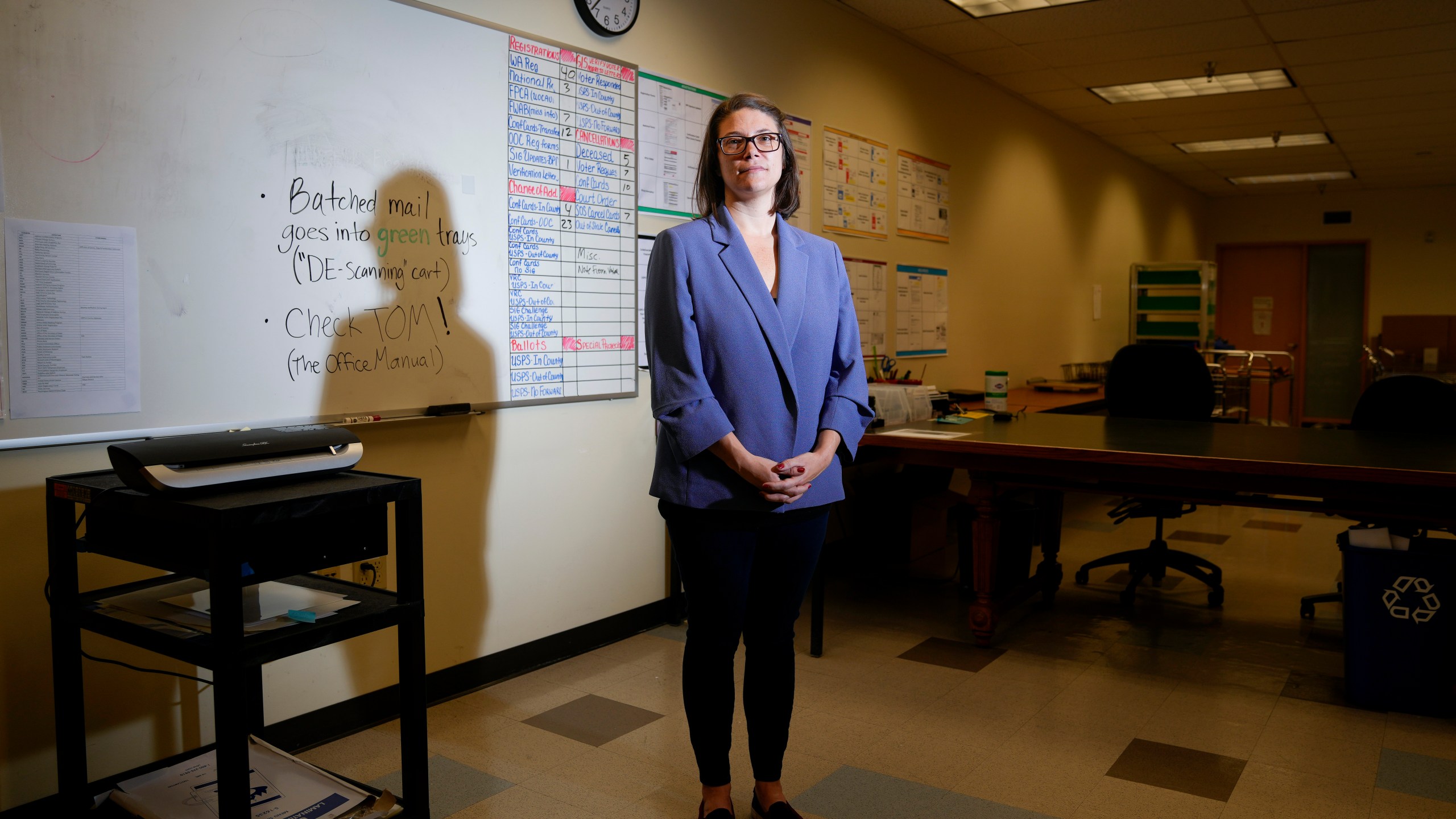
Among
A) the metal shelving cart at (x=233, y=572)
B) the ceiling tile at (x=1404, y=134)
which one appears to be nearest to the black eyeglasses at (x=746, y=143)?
the metal shelving cart at (x=233, y=572)

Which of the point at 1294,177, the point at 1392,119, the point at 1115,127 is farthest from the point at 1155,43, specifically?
the point at 1294,177

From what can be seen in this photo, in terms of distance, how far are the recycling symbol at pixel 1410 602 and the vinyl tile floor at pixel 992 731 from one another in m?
0.28

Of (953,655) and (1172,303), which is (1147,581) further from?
(1172,303)

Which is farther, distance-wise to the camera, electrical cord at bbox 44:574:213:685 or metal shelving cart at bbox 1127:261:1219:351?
metal shelving cart at bbox 1127:261:1219:351

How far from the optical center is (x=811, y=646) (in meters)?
3.25

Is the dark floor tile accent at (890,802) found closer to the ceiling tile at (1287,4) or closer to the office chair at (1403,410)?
the office chair at (1403,410)

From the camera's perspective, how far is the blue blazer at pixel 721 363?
1766 mm

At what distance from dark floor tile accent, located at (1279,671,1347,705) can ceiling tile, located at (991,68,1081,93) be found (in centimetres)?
365

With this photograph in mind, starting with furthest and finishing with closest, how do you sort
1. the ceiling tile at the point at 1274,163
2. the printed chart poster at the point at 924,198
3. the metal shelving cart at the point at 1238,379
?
the ceiling tile at the point at 1274,163
the metal shelving cart at the point at 1238,379
the printed chart poster at the point at 924,198

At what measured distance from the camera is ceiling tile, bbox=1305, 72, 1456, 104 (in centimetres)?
556

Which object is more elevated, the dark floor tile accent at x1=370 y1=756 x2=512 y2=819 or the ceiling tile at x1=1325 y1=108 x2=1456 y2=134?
the ceiling tile at x1=1325 y1=108 x2=1456 y2=134

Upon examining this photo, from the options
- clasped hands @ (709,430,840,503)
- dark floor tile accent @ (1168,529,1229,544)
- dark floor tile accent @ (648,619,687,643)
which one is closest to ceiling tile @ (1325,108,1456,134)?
dark floor tile accent @ (1168,529,1229,544)

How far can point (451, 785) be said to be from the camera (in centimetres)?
226

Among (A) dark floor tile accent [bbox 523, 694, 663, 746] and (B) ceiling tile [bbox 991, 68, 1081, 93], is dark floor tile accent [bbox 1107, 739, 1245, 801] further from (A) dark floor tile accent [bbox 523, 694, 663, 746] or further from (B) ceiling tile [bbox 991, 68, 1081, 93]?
(B) ceiling tile [bbox 991, 68, 1081, 93]
